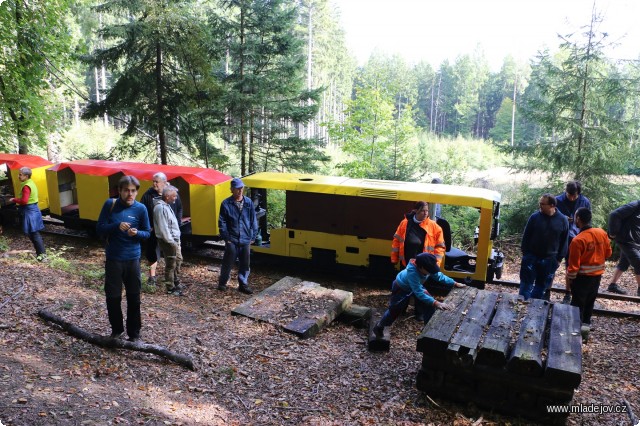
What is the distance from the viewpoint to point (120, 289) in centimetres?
544

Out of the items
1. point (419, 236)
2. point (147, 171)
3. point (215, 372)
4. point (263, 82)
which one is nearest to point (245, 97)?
point (263, 82)

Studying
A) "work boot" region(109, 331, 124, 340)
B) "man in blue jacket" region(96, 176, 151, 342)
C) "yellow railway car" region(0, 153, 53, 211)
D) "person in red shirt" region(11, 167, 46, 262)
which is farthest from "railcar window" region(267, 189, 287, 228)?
"man in blue jacket" region(96, 176, 151, 342)

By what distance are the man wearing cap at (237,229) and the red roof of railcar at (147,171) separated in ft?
6.65

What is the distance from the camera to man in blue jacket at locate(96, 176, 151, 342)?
521 cm

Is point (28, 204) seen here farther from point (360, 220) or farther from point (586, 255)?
point (586, 255)

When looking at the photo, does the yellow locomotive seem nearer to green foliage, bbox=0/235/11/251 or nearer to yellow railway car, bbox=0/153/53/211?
green foliage, bbox=0/235/11/251

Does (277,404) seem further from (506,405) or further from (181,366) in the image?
(506,405)

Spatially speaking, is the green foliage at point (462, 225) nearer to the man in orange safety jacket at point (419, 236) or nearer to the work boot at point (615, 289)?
the work boot at point (615, 289)

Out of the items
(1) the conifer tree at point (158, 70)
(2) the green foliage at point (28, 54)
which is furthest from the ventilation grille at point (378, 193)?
(2) the green foliage at point (28, 54)

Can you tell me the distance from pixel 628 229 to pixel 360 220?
496cm

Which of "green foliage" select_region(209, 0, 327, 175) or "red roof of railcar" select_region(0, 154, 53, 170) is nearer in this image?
"red roof of railcar" select_region(0, 154, 53, 170)

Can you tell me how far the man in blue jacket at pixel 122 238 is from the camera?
17.1 feet

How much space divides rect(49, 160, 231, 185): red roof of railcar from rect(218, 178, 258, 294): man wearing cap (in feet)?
6.65

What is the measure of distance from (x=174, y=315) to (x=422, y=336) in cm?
410
